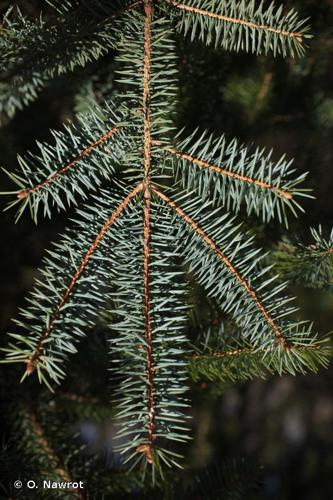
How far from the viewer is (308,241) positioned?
64 centimetres

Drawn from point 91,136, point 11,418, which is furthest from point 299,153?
point 11,418

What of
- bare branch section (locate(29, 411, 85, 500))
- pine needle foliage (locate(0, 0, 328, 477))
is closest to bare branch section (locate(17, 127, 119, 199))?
pine needle foliage (locate(0, 0, 328, 477))

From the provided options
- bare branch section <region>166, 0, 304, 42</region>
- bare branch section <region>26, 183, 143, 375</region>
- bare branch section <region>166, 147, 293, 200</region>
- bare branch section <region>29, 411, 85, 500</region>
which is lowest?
bare branch section <region>29, 411, 85, 500</region>

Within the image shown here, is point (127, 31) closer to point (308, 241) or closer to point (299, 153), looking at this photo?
point (308, 241)

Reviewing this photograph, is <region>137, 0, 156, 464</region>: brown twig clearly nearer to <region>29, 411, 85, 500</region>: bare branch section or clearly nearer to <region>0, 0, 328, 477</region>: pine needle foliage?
<region>0, 0, 328, 477</region>: pine needle foliage

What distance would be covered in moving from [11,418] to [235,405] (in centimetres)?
114

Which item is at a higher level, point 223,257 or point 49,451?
point 223,257

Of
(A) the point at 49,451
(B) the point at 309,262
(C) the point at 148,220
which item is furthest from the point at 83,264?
(A) the point at 49,451

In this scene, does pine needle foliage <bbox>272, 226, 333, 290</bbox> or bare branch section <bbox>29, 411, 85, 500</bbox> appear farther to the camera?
bare branch section <bbox>29, 411, 85, 500</bbox>

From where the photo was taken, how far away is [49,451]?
2.27ft

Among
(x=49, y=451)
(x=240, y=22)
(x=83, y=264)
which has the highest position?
(x=240, y=22)

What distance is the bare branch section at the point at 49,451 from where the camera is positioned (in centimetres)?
65

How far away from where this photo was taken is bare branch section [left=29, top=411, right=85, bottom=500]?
65 cm

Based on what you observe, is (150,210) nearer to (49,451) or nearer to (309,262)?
(309,262)
